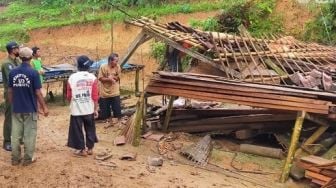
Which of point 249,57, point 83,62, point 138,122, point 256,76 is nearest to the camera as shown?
point 83,62

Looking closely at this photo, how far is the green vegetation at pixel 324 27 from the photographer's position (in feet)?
55.6

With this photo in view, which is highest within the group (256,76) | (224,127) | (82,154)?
(256,76)

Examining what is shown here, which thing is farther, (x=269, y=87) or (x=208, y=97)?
(x=208, y=97)

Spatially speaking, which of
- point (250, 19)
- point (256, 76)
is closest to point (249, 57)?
point (256, 76)

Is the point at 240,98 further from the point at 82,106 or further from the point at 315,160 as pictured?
the point at 82,106

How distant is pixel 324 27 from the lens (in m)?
17.2

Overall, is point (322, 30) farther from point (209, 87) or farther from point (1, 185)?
point (1, 185)

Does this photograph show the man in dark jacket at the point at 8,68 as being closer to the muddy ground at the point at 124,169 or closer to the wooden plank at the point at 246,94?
the muddy ground at the point at 124,169

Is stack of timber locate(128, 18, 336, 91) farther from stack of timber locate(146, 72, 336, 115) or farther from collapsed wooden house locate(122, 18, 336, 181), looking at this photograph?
stack of timber locate(146, 72, 336, 115)

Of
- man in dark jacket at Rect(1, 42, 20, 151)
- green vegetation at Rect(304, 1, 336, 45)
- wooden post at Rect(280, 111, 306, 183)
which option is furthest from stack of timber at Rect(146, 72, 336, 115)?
green vegetation at Rect(304, 1, 336, 45)

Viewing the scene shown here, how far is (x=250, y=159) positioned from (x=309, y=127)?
139cm

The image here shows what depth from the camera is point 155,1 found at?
2625cm

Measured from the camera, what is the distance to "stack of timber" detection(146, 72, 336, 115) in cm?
790

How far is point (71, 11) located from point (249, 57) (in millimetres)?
19933
